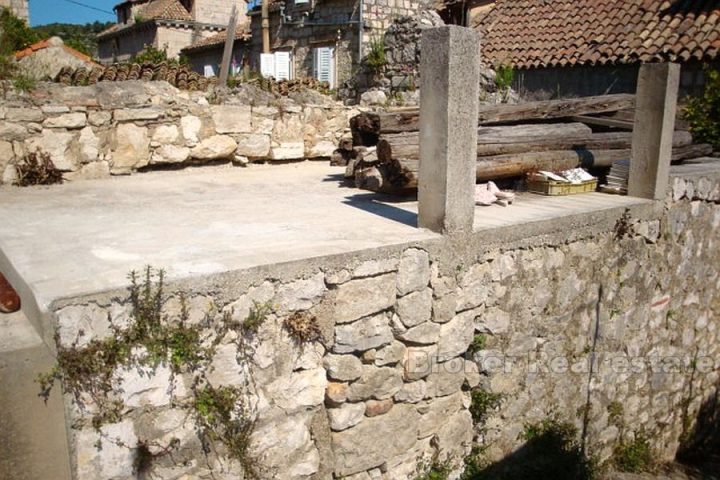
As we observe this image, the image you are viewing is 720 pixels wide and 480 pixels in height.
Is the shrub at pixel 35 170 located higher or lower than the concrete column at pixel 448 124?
lower

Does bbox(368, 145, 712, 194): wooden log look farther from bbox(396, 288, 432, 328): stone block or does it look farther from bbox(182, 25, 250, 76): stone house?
bbox(182, 25, 250, 76): stone house

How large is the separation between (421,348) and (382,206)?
137 centimetres

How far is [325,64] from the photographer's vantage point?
685 inches

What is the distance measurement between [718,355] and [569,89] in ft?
26.4

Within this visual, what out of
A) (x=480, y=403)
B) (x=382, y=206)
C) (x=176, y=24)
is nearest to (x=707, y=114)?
(x=382, y=206)

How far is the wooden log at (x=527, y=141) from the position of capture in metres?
4.54

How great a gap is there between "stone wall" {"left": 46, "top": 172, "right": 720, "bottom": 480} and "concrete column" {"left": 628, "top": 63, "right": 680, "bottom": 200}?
0.22 m

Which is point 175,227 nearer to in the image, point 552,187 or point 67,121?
point 67,121

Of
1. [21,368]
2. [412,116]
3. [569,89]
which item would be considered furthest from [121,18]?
[21,368]

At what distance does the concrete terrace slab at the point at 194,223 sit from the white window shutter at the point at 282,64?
12587 mm

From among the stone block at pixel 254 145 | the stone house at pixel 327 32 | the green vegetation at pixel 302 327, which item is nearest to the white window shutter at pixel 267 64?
the stone house at pixel 327 32

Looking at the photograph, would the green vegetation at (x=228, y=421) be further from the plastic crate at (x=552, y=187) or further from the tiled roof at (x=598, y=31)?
the tiled roof at (x=598, y=31)

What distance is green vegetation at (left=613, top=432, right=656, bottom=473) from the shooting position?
522cm

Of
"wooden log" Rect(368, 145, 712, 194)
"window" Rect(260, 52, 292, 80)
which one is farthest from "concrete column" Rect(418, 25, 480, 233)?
"window" Rect(260, 52, 292, 80)
